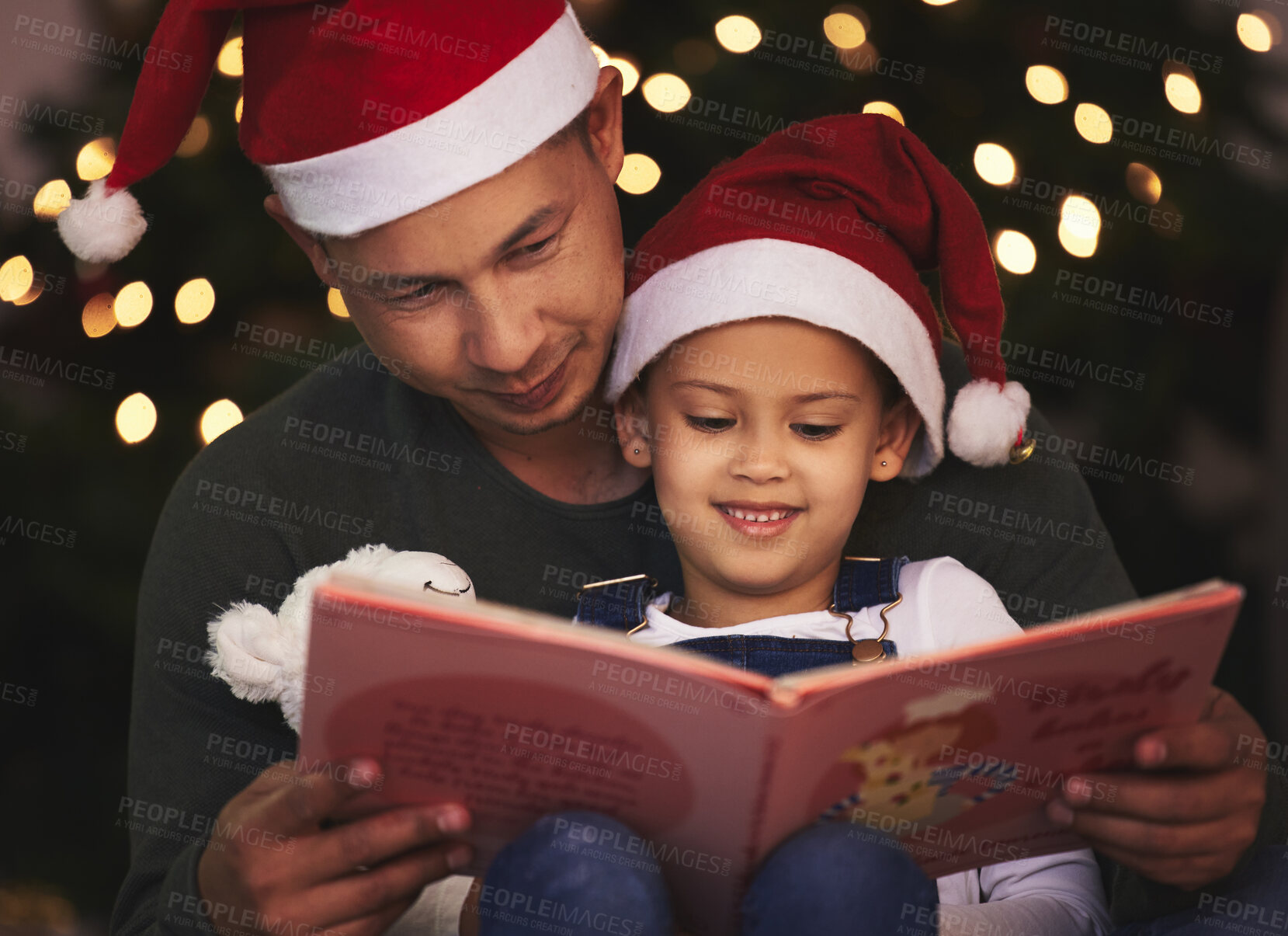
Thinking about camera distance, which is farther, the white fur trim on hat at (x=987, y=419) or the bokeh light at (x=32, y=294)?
the bokeh light at (x=32, y=294)

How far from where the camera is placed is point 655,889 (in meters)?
0.89

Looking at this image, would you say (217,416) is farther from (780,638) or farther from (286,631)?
(780,638)

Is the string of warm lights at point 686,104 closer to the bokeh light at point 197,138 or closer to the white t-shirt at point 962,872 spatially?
the bokeh light at point 197,138

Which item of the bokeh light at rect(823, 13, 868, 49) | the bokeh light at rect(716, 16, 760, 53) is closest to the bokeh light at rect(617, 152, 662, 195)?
the bokeh light at rect(716, 16, 760, 53)

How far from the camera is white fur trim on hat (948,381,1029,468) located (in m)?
1.32

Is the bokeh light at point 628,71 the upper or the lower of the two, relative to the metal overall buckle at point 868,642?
upper

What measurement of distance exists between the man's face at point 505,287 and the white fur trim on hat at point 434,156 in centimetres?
2

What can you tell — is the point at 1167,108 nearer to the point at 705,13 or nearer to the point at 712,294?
the point at 705,13

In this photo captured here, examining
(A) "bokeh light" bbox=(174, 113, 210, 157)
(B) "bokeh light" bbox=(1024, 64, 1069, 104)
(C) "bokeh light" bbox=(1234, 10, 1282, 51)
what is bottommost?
(A) "bokeh light" bbox=(174, 113, 210, 157)

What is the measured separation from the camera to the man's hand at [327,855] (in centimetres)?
92

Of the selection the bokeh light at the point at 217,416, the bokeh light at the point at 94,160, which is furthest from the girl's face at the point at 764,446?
the bokeh light at the point at 94,160

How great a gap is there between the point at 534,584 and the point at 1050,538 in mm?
627

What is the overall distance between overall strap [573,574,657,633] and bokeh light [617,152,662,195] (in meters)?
0.70

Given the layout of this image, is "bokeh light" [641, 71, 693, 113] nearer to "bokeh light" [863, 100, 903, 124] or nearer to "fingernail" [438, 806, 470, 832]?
"bokeh light" [863, 100, 903, 124]
